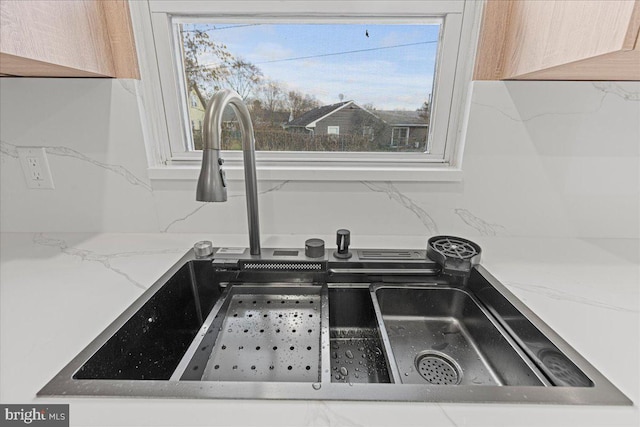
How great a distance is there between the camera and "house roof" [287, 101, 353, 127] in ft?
3.34

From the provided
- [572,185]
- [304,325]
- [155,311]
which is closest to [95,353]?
[155,311]

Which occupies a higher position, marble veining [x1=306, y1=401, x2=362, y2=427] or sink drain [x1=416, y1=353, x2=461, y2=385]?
marble veining [x1=306, y1=401, x2=362, y2=427]

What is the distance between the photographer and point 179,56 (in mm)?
970

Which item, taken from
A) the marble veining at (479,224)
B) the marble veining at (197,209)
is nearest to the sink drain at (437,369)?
the marble veining at (479,224)

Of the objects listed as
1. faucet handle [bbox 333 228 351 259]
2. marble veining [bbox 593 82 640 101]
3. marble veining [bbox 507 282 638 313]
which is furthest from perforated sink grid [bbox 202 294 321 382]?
marble veining [bbox 593 82 640 101]

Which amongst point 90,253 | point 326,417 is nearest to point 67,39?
point 90,253

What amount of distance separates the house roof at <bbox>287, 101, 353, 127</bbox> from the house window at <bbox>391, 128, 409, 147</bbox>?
0.63 feet

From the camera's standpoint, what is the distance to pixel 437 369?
72 centimetres

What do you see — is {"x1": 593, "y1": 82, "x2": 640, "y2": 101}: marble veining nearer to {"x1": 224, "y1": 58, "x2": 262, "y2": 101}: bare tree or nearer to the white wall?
the white wall

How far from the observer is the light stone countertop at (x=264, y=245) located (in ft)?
1.40

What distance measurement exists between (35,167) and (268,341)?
962 millimetres

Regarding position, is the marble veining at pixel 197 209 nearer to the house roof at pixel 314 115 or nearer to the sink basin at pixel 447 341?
the house roof at pixel 314 115

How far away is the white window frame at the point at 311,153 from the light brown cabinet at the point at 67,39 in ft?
0.16

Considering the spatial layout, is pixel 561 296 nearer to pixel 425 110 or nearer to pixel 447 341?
pixel 447 341
